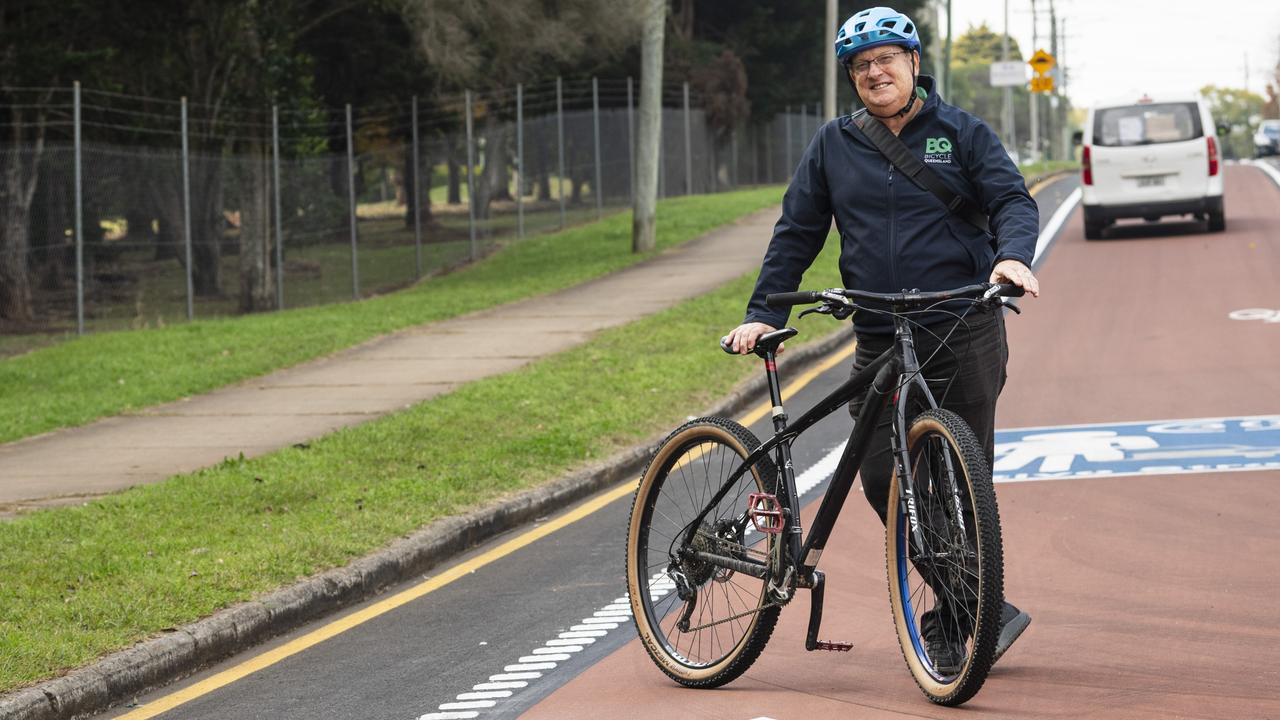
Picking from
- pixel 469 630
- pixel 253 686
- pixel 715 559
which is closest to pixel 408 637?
pixel 469 630

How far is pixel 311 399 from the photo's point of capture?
43.6 ft

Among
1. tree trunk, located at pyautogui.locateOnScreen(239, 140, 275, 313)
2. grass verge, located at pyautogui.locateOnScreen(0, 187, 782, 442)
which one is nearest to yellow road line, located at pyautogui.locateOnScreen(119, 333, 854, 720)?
grass verge, located at pyautogui.locateOnScreen(0, 187, 782, 442)

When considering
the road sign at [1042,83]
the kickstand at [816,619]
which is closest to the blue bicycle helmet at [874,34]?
the kickstand at [816,619]

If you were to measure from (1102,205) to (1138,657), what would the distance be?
63.9 ft

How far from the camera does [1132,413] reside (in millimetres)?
11297

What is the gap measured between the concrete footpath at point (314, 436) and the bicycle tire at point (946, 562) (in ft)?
8.64

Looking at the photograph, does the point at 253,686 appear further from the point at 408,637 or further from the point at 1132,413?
the point at 1132,413

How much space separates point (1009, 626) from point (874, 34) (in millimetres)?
1769

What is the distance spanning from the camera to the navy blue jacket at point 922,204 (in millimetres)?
5195

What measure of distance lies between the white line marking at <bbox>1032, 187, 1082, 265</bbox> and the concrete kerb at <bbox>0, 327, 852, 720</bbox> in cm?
1370

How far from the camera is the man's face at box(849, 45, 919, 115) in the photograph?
5.21 metres

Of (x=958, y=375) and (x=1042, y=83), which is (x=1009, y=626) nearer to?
(x=958, y=375)

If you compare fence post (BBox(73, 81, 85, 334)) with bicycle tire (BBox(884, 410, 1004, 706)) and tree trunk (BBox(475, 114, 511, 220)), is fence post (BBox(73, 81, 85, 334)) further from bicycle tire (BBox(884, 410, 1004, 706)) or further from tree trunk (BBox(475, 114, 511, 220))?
bicycle tire (BBox(884, 410, 1004, 706))

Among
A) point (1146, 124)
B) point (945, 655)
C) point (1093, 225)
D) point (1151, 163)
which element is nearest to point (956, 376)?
point (945, 655)
